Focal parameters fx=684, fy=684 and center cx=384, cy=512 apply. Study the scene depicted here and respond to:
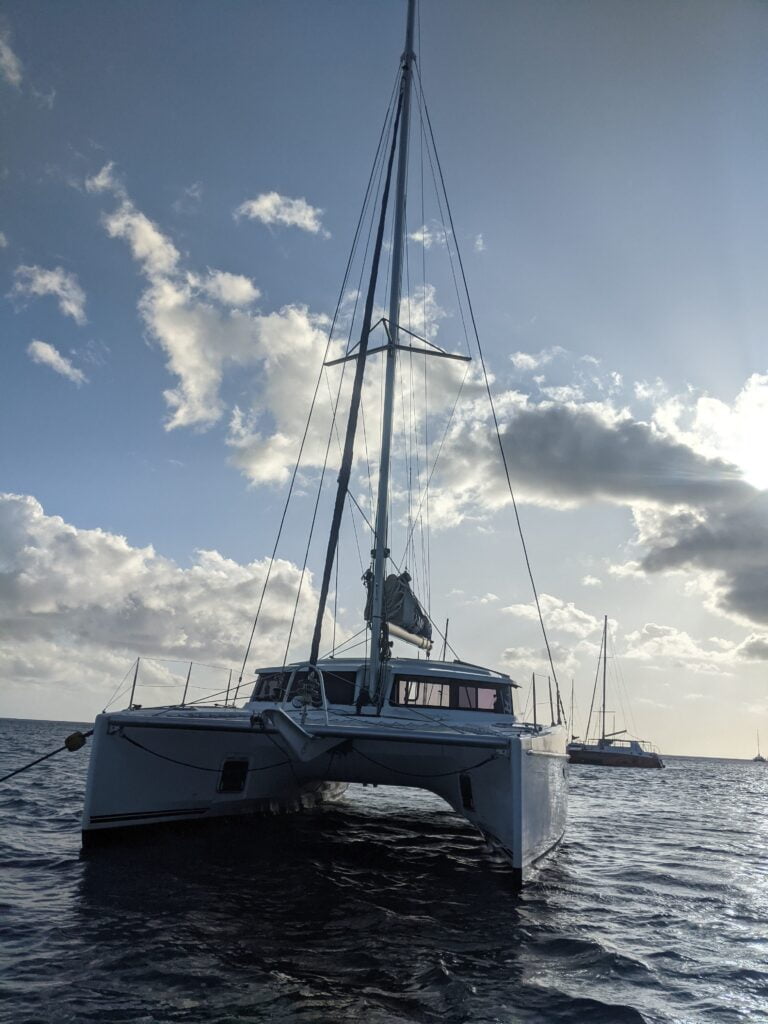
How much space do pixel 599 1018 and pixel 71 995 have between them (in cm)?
342

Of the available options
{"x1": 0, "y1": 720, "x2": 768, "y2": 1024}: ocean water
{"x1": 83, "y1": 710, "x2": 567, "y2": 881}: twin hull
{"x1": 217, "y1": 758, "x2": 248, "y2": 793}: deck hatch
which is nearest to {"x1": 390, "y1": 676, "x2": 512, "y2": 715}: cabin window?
{"x1": 83, "y1": 710, "x2": 567, "y2": 881}: twin hull

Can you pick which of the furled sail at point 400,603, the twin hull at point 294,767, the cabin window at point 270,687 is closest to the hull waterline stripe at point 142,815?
the twin hull at point 294,767

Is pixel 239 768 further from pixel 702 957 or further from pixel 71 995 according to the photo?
pixel 702 957

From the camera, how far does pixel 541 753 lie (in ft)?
26.7

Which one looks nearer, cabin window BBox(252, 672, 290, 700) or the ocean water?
the ocean water

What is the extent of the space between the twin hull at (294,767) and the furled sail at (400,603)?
216 centimetres

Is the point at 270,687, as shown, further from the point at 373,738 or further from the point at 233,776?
the point at 373,738

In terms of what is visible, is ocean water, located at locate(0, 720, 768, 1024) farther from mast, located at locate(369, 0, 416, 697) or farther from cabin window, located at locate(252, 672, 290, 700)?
mast, located at locate(369, 0, 416, 697)

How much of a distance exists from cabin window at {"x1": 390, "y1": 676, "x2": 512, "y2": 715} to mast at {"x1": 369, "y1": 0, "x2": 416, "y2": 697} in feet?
2.43

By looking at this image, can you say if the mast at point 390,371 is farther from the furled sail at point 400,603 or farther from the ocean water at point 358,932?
the ocean water at point 358,932

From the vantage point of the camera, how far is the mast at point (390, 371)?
9297 mm

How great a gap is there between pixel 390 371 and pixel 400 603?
352 centimetres

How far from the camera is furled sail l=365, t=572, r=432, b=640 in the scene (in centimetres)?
1016

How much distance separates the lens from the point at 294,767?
9.69m
